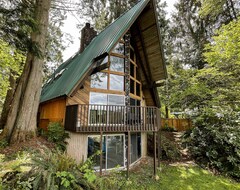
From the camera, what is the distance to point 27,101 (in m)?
7.16

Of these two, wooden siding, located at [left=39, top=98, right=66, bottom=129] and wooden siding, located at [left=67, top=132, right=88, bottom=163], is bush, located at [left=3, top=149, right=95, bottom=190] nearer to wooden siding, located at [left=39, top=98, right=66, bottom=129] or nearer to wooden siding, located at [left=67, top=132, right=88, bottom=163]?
wooden siding, located at [left=67, top=132, right=88, bottom=163]

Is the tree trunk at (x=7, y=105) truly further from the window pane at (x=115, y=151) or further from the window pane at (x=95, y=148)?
the window pane at (x=115, y=151)

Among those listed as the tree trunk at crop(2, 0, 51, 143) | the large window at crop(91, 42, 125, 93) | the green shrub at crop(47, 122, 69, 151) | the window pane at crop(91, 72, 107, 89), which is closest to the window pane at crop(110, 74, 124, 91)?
the large window at crop(91, 42, 125, 93)

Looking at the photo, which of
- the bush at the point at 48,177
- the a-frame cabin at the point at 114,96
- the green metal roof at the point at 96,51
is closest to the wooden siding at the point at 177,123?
the a-frame cabin at the point at 114,96

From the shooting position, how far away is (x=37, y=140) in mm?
6926

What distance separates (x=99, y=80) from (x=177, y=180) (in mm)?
6577

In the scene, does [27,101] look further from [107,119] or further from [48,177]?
[48,177]

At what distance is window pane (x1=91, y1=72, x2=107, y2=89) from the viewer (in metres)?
8.41

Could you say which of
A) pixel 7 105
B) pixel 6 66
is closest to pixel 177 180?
pixel 7 105

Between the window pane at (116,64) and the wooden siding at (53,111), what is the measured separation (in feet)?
11.3

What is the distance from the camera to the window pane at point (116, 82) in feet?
29.2

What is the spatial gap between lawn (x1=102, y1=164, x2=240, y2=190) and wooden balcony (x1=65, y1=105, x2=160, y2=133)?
229 cm

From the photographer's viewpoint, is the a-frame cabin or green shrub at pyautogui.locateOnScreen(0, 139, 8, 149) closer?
green shrub at pyautogui.locateOnScreen(0, 139, 8, 149)

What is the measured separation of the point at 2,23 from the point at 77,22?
5.99 meters
